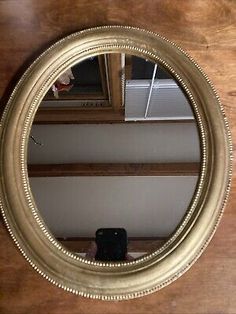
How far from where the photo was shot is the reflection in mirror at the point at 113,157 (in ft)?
2.40

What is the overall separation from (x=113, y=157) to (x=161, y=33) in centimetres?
24

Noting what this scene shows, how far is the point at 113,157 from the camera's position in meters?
0.75

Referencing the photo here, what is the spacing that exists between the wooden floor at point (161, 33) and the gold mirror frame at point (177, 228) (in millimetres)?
32

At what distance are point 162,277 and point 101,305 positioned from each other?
0.12 m

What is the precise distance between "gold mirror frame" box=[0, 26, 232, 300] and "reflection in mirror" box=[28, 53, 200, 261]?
0.02 meters

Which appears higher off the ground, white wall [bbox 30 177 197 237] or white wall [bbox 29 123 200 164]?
white wall [bbox 29 123 200 164]

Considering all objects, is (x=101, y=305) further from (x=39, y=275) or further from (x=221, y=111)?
(x=221, y=111)

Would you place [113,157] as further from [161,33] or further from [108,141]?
[161,33]

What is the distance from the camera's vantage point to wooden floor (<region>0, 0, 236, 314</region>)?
0.74m

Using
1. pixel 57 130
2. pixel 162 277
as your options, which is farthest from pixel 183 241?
pixel 57 130

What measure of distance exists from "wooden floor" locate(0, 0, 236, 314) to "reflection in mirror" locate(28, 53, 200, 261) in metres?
0.08

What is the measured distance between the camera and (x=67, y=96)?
77 centimetres

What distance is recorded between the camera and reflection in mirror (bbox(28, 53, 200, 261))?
731 millimetres

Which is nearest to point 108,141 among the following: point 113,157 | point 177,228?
point 113,157
